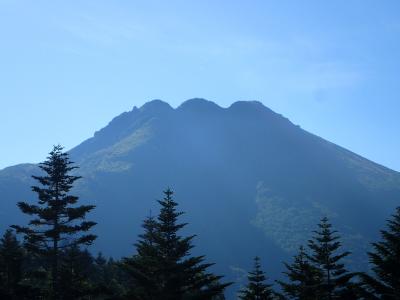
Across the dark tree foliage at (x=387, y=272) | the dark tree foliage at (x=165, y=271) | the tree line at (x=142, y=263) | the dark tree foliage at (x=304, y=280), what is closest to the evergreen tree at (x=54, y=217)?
the tree line at (x=142, y=263)

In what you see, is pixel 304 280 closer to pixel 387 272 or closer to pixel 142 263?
pixel 387 272

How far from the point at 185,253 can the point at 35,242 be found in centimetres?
828

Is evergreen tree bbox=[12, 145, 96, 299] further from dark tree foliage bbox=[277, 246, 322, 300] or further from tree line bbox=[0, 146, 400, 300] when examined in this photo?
dark tree foliage bbox=[277, 246, 322, 300]

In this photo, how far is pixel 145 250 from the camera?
93.0 ft

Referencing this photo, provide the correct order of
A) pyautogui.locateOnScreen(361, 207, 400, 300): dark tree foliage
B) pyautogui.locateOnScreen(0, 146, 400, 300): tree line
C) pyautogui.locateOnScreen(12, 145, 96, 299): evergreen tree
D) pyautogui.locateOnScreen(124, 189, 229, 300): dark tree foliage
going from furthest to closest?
1. pyautogui.locateOnScreen(12, 145, 96, 299): evergreen tree
2. pyautogui.locateOnScreen(124, 189, 229, 300): dark tree foliage
3. pyautogui.locateOnScreen(0, 146, 400, 300): tree line
4. pyautogui.locateOnScreen(361, 207, 400, 300): dark tree foliage

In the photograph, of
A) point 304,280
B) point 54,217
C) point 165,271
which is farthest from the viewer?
point 304,280

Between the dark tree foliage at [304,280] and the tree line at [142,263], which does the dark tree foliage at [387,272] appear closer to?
the tree line at [142,263]

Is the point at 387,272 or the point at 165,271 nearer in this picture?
the point at 387,272

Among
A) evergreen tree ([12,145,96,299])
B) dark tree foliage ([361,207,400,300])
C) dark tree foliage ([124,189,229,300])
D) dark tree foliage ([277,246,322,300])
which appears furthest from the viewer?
dark tree foliage ([277,246,322,300])

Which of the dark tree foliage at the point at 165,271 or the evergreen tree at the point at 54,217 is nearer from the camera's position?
the dark tree foliage at the point at 165,271

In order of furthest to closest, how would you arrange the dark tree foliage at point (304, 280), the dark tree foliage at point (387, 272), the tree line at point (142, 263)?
the dark tree foliage at point (304, 280), the tree line at point (142, 263), the dark tree foliage at point (387, 272)

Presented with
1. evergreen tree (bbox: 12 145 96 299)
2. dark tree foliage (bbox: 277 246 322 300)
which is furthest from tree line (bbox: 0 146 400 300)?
dark tree foliage (bbox: 277 246 322 300)

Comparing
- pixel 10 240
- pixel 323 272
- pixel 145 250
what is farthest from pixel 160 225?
pixel 10 240

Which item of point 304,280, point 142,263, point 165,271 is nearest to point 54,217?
point 142,263
